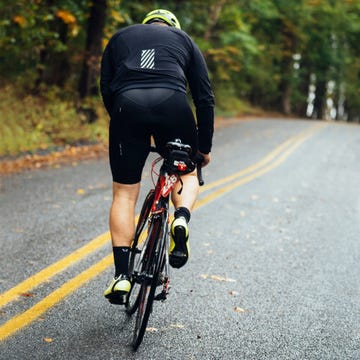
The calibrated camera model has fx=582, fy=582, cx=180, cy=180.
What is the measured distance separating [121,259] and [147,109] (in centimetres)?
104

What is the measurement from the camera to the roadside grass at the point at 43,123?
12.5 meters

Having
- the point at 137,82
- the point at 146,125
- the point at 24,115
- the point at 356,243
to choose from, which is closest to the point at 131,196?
the point at 146,125

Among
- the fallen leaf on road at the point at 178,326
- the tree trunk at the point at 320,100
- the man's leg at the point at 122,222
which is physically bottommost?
the tree trunk at the point at 320,100

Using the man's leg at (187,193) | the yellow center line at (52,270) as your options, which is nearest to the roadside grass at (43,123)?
the yellow center line at (52,270)

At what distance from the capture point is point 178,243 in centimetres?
368

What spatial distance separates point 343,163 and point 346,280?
9.96 metres

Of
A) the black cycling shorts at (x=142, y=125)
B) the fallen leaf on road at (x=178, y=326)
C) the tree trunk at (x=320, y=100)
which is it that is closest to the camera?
the black cycling shorts at (x=142, y=125)

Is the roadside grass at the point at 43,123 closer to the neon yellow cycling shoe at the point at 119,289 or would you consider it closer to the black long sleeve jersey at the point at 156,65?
the black long sleeve jersey at the point at 156,65

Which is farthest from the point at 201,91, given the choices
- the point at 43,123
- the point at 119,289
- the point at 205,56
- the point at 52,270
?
the point at 205,56

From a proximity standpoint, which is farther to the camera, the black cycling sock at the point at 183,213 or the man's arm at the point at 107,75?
the man's arm at the point at 107,75

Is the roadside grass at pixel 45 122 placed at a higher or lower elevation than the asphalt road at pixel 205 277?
lower

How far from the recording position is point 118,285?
12.6 feet

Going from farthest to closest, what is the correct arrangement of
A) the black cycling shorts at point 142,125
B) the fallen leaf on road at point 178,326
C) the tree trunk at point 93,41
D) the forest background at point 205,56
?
the tree trunk at point 93,41 < the forest background at point 205,56 < the fallen leaf on road at point 178,326 < the black cycling shorts at point 142,125

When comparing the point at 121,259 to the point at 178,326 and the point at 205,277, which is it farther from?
the point at 205,277
